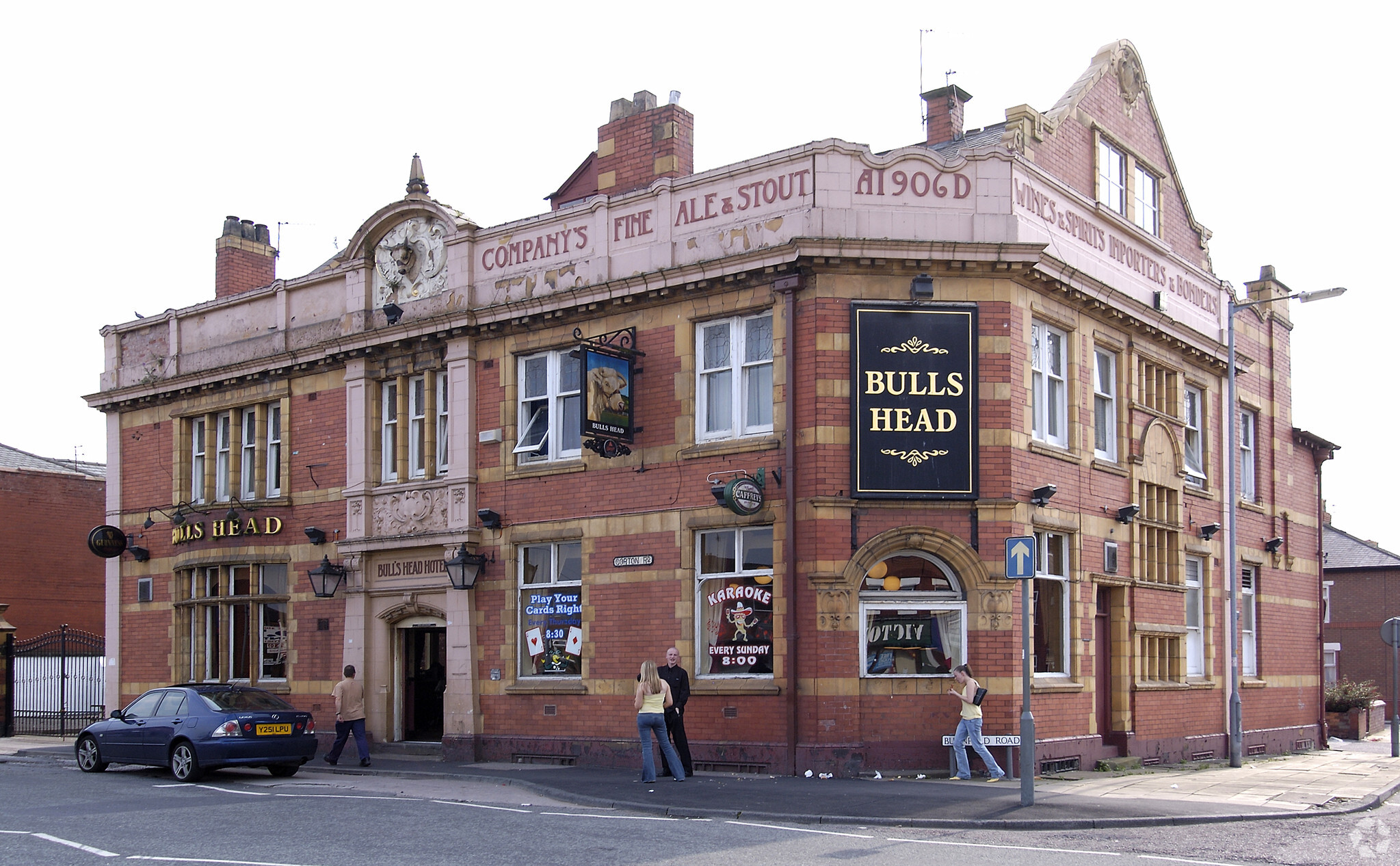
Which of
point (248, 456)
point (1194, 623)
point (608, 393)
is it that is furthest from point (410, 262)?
point (1194, 623)

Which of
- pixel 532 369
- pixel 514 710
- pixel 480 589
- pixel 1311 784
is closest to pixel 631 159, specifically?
pixel 532 369

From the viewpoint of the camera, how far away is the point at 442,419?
888 inches

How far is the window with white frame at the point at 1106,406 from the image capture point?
21.0 meters

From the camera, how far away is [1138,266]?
22.1 meters

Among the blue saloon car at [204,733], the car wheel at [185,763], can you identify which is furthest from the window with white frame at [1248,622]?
the car wheel at [185,763]

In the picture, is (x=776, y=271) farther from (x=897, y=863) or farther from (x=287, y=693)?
(x=287, y=693)

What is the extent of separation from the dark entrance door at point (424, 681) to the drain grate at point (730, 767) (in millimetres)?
6204

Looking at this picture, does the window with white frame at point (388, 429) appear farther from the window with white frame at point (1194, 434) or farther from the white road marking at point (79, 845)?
the window with white frame at point (1194, 434)

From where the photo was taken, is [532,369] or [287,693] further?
[287,693]

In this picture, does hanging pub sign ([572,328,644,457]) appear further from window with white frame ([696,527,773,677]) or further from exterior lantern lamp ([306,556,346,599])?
exterior lantern lamp ([306,556,346,599])

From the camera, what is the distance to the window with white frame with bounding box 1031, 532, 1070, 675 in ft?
A: 62.7

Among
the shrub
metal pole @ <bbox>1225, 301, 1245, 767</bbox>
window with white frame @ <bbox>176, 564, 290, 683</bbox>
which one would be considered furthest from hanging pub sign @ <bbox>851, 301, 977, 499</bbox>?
the shrub

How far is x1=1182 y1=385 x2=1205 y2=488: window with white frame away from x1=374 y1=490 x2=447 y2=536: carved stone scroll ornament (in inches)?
507

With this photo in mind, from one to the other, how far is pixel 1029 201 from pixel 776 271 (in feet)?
12.4
